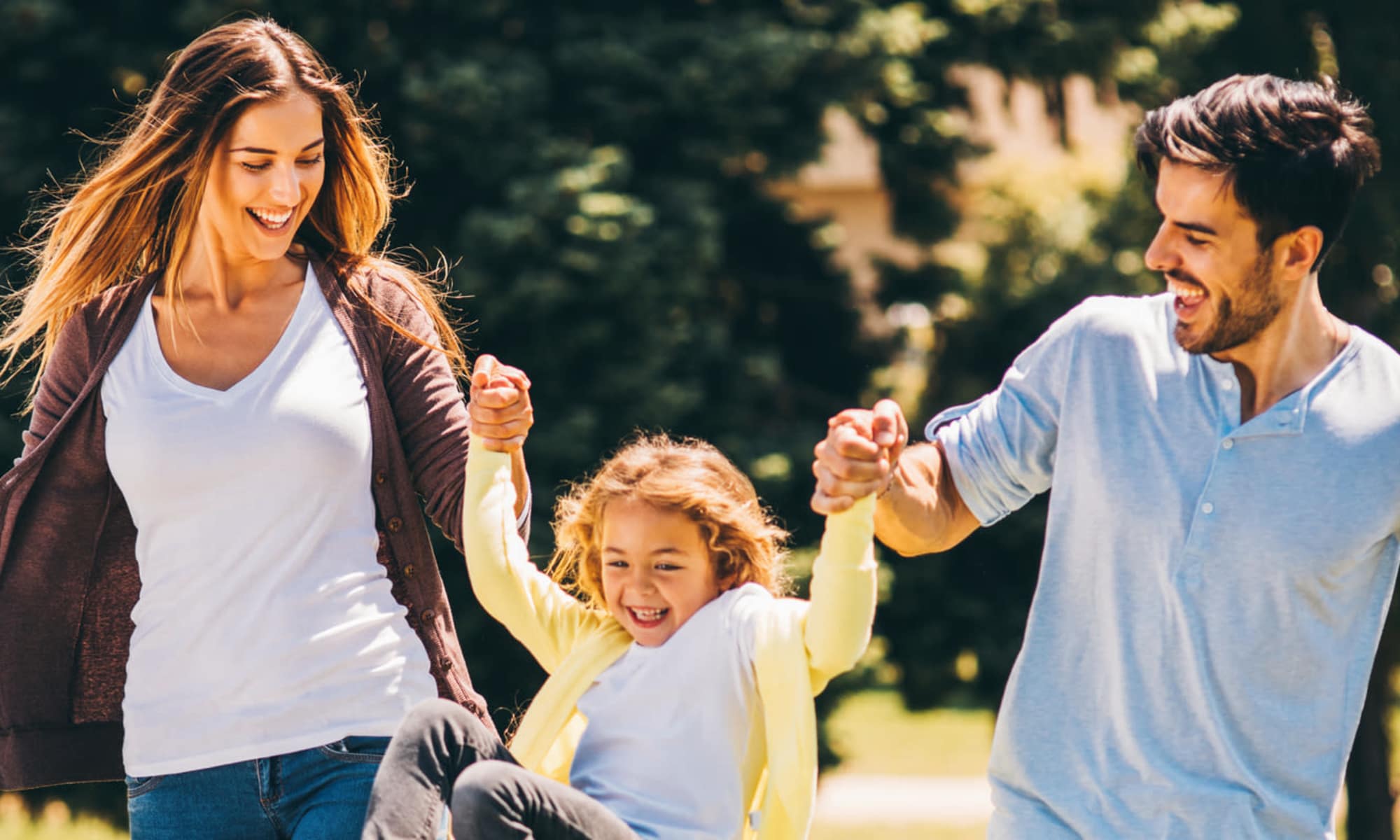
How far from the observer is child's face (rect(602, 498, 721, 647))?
2.78 meters

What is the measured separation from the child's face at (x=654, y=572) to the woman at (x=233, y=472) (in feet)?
0.65

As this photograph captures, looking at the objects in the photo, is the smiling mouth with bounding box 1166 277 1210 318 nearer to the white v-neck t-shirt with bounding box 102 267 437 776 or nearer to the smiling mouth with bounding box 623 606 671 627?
the smiling mouth with bounding box 623 606 671 627

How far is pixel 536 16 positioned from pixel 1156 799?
5.59 m

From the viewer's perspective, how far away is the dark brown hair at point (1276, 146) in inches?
92.9

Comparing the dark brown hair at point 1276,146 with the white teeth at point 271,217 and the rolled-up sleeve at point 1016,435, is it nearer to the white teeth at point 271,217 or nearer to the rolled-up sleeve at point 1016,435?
the rolled-up sleeve at point 1016,435

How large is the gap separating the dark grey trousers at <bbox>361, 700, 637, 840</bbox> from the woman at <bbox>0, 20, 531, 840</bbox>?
0.18 m

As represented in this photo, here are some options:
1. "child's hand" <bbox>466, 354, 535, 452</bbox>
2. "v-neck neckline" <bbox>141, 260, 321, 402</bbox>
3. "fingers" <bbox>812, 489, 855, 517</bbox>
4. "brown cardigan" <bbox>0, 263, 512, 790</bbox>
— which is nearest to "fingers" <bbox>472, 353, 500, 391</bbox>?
"child's hand" <bbox>466, 354, 535, 452</bbox>

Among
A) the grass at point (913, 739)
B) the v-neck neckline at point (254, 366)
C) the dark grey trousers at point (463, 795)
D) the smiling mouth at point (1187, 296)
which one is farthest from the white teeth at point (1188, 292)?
the grass at point (913, 739)

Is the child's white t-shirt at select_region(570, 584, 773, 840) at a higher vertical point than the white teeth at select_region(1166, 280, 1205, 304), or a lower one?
lower

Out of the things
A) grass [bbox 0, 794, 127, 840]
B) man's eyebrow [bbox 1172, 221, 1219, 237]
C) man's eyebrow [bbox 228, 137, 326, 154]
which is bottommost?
grass [bbox 0, 794, 127, 840]

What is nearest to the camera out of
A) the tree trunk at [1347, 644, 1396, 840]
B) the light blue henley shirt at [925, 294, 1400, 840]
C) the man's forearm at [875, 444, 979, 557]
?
the light blue henley shirt at [925, 294, 1400, 840]

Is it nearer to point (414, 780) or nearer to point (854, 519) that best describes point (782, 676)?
point (854, 519)

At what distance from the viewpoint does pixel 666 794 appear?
8.52 ft

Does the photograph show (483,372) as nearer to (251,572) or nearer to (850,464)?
(251,572)
